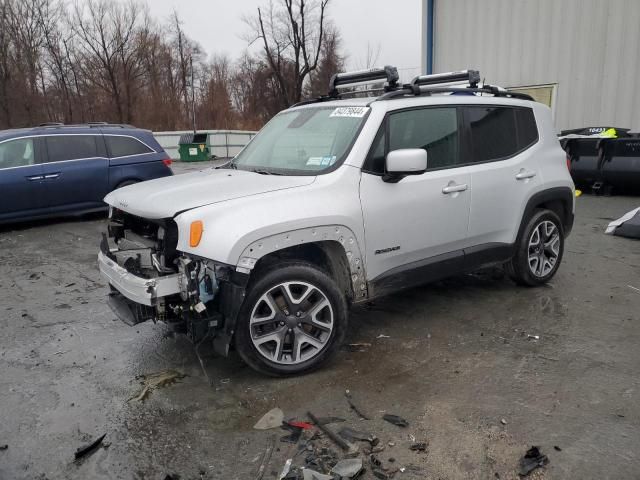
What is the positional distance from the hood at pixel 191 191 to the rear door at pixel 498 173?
164cm

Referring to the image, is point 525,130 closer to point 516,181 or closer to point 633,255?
point 516,181

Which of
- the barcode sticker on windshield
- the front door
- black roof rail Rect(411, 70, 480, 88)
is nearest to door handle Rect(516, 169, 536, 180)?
the front door

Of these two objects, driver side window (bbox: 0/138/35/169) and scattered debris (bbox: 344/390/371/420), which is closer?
scattered debris (bbox: 344/390/371/420)

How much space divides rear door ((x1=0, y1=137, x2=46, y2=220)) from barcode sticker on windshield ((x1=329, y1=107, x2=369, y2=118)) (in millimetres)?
6424

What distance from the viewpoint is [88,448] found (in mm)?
2814

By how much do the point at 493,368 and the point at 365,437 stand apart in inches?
48.7

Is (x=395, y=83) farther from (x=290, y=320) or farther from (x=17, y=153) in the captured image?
(x=17, y=153)

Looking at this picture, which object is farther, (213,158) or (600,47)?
(213,158)

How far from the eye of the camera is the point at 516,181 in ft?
15.6

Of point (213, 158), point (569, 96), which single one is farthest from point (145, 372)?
point (213, 158)

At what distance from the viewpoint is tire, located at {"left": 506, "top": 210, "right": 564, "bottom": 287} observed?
500 centimetres

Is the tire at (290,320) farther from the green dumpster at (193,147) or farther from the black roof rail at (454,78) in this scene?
the green dumpster at (193,147)

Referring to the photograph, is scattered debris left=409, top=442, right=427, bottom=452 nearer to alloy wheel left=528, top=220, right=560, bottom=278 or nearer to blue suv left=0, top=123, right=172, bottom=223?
alloy wheel left=528, top=220, right=560, bottom=278

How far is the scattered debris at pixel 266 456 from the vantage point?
2609 mm
